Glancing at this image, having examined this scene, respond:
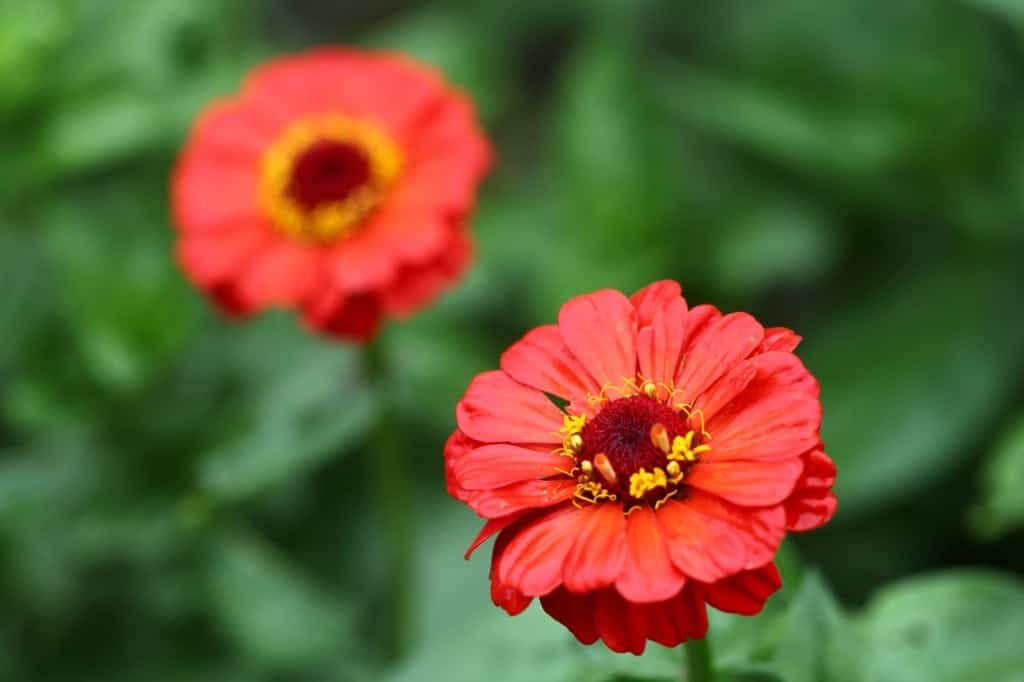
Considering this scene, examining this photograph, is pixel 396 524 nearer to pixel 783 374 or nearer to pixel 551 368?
pixel 551 368

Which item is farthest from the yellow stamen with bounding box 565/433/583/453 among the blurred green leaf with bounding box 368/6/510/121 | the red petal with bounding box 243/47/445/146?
the blurred green leaf with bounding box 368/6/510/121

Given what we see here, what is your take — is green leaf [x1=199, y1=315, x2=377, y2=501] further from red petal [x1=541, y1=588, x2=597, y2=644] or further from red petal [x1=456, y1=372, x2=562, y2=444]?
red petal [x1=541, y1=588, x2=597, y2=644]

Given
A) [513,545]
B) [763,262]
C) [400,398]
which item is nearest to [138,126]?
[400,398]

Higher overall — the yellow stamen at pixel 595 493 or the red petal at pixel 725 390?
the red petal at pixel 725 390

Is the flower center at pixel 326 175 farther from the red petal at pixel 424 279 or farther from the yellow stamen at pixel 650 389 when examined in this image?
the yellow stamen at pixel 650 389

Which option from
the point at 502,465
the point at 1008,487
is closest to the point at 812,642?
the point at 502,465

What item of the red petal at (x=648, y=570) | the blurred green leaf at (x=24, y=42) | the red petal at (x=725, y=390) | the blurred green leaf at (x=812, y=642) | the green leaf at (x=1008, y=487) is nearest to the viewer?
the red petal at (x=648, y=570)

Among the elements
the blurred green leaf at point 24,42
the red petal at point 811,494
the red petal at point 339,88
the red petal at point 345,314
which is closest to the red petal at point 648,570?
the red petal at point 811,494
